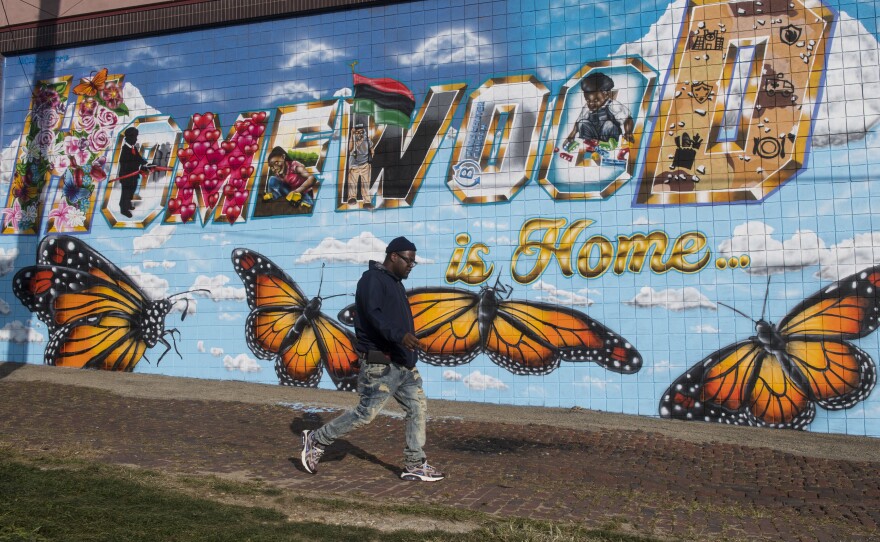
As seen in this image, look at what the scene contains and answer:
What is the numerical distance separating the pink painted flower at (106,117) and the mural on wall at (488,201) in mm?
58

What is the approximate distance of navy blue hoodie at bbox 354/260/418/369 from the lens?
5.54m

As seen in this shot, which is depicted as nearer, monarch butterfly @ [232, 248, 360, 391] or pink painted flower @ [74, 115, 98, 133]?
monarch butterfly @ [232, 248, 360, 391]

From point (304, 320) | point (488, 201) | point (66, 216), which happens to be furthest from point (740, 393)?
point (66, 216)

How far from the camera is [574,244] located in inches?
384

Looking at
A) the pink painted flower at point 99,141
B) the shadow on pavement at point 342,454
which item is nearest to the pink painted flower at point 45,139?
the pink painted flower at point 99,141

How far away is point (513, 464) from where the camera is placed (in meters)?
6.55

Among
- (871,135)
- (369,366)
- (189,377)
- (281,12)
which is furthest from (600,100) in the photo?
(189,377)

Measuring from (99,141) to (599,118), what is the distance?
25.5 ft

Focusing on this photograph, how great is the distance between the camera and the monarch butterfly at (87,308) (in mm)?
11547

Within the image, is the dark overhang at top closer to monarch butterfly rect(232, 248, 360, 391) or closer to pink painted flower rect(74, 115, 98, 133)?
pink painted flower rect(74, 115, 98, 133)

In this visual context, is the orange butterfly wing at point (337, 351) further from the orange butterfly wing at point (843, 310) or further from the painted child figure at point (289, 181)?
the orange butterfly wing at point (843, 310)

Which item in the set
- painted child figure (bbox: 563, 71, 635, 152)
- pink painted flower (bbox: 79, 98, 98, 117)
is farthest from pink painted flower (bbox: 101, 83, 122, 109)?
painted child figure (bbox: 563, 71, 635, 152)

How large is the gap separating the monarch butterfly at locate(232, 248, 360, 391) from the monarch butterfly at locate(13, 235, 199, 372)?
4.02ft

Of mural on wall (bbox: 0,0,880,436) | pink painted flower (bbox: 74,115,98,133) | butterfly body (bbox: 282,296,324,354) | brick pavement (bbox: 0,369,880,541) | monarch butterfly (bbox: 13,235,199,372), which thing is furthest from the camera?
pink painted flower (bbox: 74,115,98,133)
